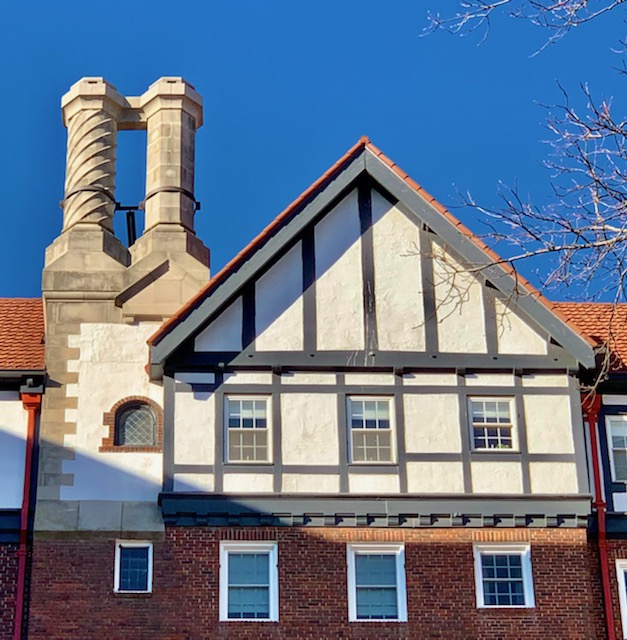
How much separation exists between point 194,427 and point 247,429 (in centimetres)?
92

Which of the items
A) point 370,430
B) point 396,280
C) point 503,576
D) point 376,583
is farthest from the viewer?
point 396,280

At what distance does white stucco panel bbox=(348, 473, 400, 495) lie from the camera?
24469 mm

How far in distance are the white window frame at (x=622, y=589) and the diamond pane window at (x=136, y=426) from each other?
8.39m

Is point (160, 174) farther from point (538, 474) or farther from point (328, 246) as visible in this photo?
point (538, 474)

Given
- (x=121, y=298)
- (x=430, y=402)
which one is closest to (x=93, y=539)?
(x=121, y=298)

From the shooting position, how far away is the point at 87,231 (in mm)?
27328

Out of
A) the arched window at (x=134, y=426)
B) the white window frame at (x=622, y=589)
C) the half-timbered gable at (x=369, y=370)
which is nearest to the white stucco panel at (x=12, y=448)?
the arched window at (x=134, y=426)

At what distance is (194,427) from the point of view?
2461 centimetres

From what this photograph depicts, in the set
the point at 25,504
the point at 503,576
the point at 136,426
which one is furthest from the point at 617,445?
the point at 25,504

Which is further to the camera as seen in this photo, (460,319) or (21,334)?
(21,334)

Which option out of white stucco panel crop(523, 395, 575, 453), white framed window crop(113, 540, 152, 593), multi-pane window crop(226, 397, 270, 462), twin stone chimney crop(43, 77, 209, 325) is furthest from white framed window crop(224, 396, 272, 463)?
white stucco panel crop(523, 395, 575, 453)

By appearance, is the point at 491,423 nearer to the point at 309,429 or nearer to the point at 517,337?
the point at 517,337

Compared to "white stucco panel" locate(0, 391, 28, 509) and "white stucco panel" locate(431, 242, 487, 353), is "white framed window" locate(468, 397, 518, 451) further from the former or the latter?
"white stucco panel" locate(0, 391, 28, 509)

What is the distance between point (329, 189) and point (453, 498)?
19.5 ft
